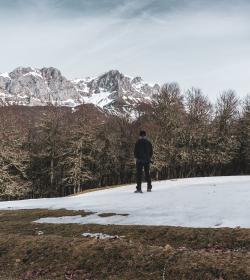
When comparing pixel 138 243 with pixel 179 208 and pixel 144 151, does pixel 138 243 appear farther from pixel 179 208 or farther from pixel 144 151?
pixel 144 151

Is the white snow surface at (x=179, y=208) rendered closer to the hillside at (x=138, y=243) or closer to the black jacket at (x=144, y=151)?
the hillside at (x=138, y=243)

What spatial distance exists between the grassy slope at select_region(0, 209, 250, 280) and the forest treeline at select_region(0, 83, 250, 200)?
56574mm

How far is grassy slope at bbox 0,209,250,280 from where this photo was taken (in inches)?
405

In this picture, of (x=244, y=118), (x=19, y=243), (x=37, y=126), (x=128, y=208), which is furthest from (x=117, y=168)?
(x=19, y=243)

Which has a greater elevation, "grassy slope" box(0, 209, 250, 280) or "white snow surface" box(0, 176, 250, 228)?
"white snow surface" box(0, 176, 250, 228)

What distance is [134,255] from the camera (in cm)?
1155

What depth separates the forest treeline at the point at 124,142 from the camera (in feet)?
243

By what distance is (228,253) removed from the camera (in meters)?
11.3

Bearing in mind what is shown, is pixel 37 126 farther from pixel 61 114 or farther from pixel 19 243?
pixel 19 243

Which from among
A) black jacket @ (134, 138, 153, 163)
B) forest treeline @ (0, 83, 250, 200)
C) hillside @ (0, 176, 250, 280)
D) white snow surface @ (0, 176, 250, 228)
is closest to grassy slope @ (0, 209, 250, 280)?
hillside @ (0, 176, 250, 280)

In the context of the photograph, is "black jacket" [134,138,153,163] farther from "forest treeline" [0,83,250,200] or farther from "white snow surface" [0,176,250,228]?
"forest treeline" [0,83,250,200]

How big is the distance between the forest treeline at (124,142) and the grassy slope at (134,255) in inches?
2227

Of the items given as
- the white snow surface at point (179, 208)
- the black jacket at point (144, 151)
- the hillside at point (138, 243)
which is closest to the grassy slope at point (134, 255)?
the hillside at point (138, 243)

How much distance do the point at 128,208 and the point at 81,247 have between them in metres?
7.60
